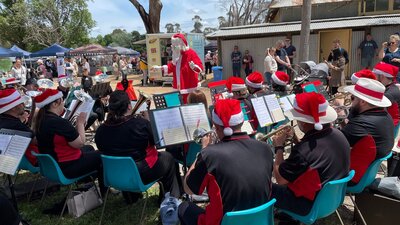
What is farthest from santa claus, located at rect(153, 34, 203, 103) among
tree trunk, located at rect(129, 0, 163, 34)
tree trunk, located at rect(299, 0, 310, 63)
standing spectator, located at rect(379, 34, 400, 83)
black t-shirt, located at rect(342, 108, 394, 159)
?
tree trunk, located at rect(129, 0, 163, 34)

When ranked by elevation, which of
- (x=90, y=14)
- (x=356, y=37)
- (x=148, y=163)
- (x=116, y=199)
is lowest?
(x=116, y=199)

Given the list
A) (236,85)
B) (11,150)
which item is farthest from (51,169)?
(236,85)

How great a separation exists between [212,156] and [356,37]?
13.7 m

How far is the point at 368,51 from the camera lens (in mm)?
13039

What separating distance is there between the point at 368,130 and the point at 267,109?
1510 millimetres

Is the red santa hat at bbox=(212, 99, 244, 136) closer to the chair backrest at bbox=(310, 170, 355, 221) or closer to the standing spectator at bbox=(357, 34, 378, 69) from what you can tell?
the chair backrest at bbox=(310, 170, 355, 221)

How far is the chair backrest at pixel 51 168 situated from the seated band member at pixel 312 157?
7.25ft

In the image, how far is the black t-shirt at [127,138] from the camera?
3264 millimetres

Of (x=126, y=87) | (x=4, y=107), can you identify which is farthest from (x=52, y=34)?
(x=4, y=107)

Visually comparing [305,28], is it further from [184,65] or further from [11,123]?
[11,123]

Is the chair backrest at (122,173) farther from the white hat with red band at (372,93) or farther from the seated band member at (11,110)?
the white hat with red band at (372,93)

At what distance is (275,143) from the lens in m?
2.86

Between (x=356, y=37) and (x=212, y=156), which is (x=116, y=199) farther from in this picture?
(x=356, y=37)

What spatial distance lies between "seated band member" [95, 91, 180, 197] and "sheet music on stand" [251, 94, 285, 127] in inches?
59.8
